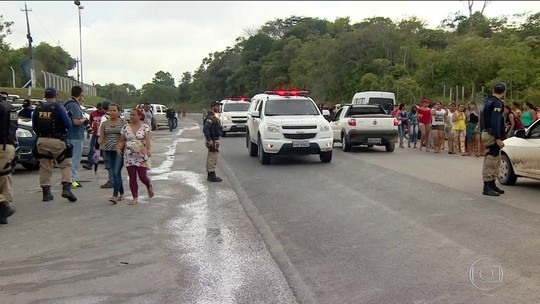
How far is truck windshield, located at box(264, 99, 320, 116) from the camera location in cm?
1591

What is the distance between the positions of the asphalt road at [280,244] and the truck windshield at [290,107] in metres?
4.30

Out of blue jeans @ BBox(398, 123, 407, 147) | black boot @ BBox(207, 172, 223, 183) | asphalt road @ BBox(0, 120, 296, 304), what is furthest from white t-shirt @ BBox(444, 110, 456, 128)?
asphalt road @ BBox(0, 120, 296, 304)

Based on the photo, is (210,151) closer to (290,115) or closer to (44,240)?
(290,115)

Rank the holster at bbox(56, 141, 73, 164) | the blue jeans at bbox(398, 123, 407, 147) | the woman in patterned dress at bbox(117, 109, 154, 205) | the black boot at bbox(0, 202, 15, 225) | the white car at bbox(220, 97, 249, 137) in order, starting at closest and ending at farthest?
1. the black boot at bbox(0, 202, 15, 225)
2. the woman in patterned dress at bbox(117, 109, 154, 205)
3. the holster at bbox(56, 141, 73, 164)
4. the blue jeans at bbox(398, 123, 407, 147)
5. the white car at bbox(220, 97, 249, 137)

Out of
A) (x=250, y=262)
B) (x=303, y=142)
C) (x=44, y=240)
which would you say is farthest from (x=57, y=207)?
(x=303, y=142)

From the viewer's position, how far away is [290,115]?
51.4ft

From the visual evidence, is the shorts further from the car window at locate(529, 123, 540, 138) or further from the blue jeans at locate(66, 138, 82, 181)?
the blue jeans at locate(66, 138, 82, 181)

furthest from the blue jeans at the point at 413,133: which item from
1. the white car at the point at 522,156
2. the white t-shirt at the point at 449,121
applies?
the white car at the point at 522,156

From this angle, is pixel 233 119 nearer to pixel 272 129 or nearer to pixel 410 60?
pixel 272 129

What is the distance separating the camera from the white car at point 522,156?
1054 centimetres

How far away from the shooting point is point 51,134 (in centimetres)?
956

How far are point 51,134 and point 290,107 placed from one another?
7.94 meters

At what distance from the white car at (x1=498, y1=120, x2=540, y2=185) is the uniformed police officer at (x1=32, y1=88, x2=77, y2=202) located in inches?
334

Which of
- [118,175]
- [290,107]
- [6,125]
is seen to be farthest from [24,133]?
[290,107]
